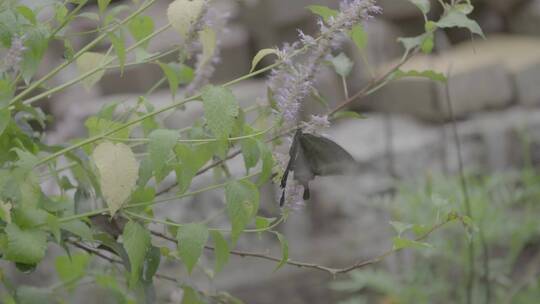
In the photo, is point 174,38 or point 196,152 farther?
point 174,38

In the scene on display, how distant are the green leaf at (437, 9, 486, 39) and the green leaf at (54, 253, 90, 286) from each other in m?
0.56

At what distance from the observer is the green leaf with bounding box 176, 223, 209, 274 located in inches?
33.3

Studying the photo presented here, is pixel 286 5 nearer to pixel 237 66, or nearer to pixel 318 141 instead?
pixel 237 66

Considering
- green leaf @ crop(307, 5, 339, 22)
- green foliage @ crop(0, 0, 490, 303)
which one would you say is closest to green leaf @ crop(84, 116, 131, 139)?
green foliage @ crop(0, 0, 490, 303)

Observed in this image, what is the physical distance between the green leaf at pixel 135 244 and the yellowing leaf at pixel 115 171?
49 mm

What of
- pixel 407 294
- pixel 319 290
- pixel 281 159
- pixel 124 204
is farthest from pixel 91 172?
pixel 319 290

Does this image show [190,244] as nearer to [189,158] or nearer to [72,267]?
[189,158]

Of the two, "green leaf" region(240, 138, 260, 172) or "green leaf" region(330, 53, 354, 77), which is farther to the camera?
"green leaf" region(330, 53, 354, 77)

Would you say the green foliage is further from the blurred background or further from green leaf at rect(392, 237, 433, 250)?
the blurred background

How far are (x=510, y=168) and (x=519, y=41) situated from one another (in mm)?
912

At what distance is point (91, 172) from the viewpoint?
980 millimetres

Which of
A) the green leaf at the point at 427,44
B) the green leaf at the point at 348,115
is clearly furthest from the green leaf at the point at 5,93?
the green leaf at the point at 427,44

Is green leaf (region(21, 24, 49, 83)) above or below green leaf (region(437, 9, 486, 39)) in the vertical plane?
above

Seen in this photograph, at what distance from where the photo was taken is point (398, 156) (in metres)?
3.19
